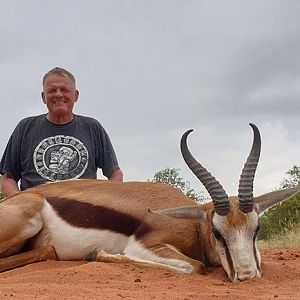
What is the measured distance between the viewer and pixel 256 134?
18.9 feet

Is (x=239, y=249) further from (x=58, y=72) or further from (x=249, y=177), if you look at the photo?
(x=58, y=72)

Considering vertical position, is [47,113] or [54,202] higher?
[47,113]

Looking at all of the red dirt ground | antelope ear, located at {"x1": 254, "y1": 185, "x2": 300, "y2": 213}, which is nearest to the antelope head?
antelope ear, located at {"x1": 254, "y1": 185, "x2": 300, "y2": 213}

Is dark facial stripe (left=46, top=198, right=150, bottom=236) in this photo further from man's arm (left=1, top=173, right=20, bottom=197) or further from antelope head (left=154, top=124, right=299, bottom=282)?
man's arm (left=1, top=173, right=20, bottom=197)

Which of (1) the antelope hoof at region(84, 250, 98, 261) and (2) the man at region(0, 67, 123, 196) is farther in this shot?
(2) the man at region(0, 67, 123, 196)

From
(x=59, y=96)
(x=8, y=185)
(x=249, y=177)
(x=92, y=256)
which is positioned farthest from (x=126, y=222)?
(x=59, y=96)

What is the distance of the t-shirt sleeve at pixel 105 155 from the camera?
8180mm

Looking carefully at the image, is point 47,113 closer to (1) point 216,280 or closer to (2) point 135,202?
(2) point 135,202

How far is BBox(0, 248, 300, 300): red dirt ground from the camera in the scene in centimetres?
A: 409

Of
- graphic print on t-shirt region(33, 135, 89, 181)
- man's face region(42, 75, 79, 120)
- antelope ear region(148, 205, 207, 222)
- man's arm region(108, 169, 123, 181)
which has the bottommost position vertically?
antelope ear region(148, 205, 207, 222)

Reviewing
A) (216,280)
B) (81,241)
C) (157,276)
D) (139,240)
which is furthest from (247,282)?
(81,241)

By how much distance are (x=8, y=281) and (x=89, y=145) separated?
11.0 ft

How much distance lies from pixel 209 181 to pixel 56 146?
284 cm

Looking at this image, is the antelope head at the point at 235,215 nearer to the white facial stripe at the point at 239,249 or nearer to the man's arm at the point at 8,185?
the white facial stripe at the point at 239,249
